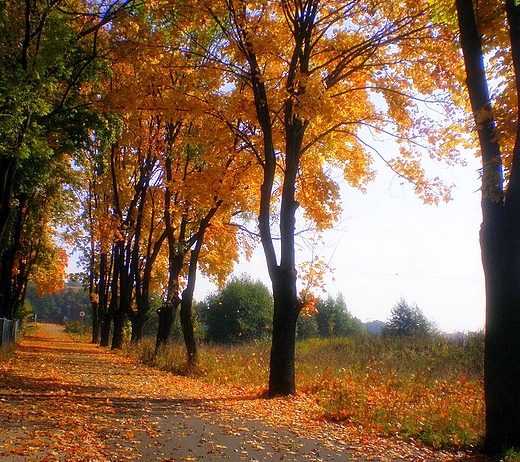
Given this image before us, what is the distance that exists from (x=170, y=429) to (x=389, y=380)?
19.7ft

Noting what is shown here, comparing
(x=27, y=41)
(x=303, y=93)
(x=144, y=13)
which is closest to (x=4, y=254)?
(x=27, y=41)

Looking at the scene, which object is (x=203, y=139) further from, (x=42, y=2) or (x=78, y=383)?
(x=78, y=383)

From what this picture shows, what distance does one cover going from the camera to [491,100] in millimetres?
7609

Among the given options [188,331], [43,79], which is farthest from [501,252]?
[188,331]

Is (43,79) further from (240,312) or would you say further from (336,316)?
(336,316)

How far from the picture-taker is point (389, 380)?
1210 centimetres

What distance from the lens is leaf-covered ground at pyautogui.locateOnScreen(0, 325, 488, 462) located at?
636cm

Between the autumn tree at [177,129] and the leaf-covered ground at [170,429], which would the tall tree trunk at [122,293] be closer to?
the autumn tree at [177,129]

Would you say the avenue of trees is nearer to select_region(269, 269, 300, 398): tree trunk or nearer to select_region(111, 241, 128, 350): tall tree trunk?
select_region(269, 269, 300, 398): tree trunk

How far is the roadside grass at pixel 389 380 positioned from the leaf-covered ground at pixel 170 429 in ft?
1.67

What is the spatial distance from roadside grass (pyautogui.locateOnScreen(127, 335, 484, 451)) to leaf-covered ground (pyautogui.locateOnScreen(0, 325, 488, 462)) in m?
0.51

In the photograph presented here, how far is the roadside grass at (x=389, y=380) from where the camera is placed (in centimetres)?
809

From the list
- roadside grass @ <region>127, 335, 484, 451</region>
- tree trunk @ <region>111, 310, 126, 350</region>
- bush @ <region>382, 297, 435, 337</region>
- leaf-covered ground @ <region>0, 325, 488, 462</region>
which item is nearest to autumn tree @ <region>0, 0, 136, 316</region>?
leaf-covered ground @ <region>0, 325, 488, 462</region>

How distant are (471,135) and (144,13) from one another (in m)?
7.94
